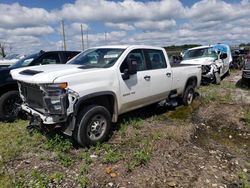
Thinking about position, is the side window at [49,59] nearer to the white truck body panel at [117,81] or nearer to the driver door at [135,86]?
the white truck body panel at [117,81]

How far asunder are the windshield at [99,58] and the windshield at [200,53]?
353 inches

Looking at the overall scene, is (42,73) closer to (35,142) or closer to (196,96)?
(35,142)

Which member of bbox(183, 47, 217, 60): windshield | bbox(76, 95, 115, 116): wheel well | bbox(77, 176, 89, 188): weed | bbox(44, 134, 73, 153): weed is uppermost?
bbox(183, 47, 217, 60): windshield

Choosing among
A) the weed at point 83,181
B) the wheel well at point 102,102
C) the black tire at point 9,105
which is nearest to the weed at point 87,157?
the weed at point 83,181

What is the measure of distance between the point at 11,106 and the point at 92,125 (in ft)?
8.67

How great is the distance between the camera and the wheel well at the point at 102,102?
15.4 ft

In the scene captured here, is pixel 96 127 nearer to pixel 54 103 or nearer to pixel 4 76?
pixel 54 103

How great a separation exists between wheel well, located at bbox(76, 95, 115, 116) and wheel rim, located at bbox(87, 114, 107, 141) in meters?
0.28

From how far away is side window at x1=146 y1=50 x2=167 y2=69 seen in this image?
6242mm

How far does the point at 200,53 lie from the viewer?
13969 mm

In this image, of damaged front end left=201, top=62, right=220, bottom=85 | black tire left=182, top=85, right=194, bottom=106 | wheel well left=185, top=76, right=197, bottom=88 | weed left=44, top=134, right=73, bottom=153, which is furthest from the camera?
damaged front end left=201, top=62, right=220, bottom=85

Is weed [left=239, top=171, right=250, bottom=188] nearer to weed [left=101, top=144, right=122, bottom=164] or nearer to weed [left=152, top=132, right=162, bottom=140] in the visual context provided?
weed [left=152, top=132, right=162, bottom=140]

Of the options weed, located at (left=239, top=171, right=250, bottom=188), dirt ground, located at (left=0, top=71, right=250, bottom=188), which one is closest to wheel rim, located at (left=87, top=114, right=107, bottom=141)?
dirt ground, located at (left=0, top=71, right=250, bottom=188)

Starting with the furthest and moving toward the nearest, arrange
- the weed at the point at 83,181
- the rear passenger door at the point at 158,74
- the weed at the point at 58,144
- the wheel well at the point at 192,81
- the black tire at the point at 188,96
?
the wheel well at the point at 192,81
the black tire at the point at 188,96
the rear passenger door at the point at 158,74
the weed at the point at 58,144
the weed at the point at 83,181
